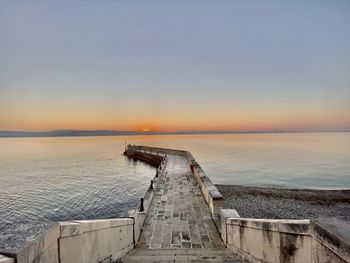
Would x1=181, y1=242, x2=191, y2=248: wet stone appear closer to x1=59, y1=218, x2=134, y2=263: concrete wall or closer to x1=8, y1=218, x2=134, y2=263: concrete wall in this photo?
x1=59, y1=218, x2=134, y2=263: concrete wall

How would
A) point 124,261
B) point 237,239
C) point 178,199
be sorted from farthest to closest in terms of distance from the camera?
point 178,199, point 237,239, point 124,261

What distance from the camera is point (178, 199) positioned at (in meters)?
10.8

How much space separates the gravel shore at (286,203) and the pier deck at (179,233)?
8.81m

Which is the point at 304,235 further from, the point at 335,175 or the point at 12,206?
the point at 335,175

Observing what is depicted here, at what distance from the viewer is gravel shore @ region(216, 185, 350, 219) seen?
57.9 feet

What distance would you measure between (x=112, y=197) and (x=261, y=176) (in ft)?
74.1

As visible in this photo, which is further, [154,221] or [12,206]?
[12,206]

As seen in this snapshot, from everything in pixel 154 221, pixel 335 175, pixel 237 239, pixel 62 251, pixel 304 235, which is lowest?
pixel 335 175

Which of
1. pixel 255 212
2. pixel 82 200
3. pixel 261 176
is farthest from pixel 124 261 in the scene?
pixel 261 176

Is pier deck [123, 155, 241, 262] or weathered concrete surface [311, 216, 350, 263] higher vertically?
weathered concrete surface [311, 216, 350, 263]

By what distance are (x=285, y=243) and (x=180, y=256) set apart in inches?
111

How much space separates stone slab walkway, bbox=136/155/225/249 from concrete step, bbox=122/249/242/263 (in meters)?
0.41

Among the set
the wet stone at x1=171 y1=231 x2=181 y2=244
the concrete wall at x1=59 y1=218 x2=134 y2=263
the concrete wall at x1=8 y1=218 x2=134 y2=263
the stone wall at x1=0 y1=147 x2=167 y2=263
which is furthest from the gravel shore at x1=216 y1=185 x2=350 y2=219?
the concrete wall at x1=8 y1=218 x2=134 y2=263

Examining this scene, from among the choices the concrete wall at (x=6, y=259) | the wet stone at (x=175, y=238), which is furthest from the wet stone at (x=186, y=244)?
the concrete wall at (x=6, y=259)
